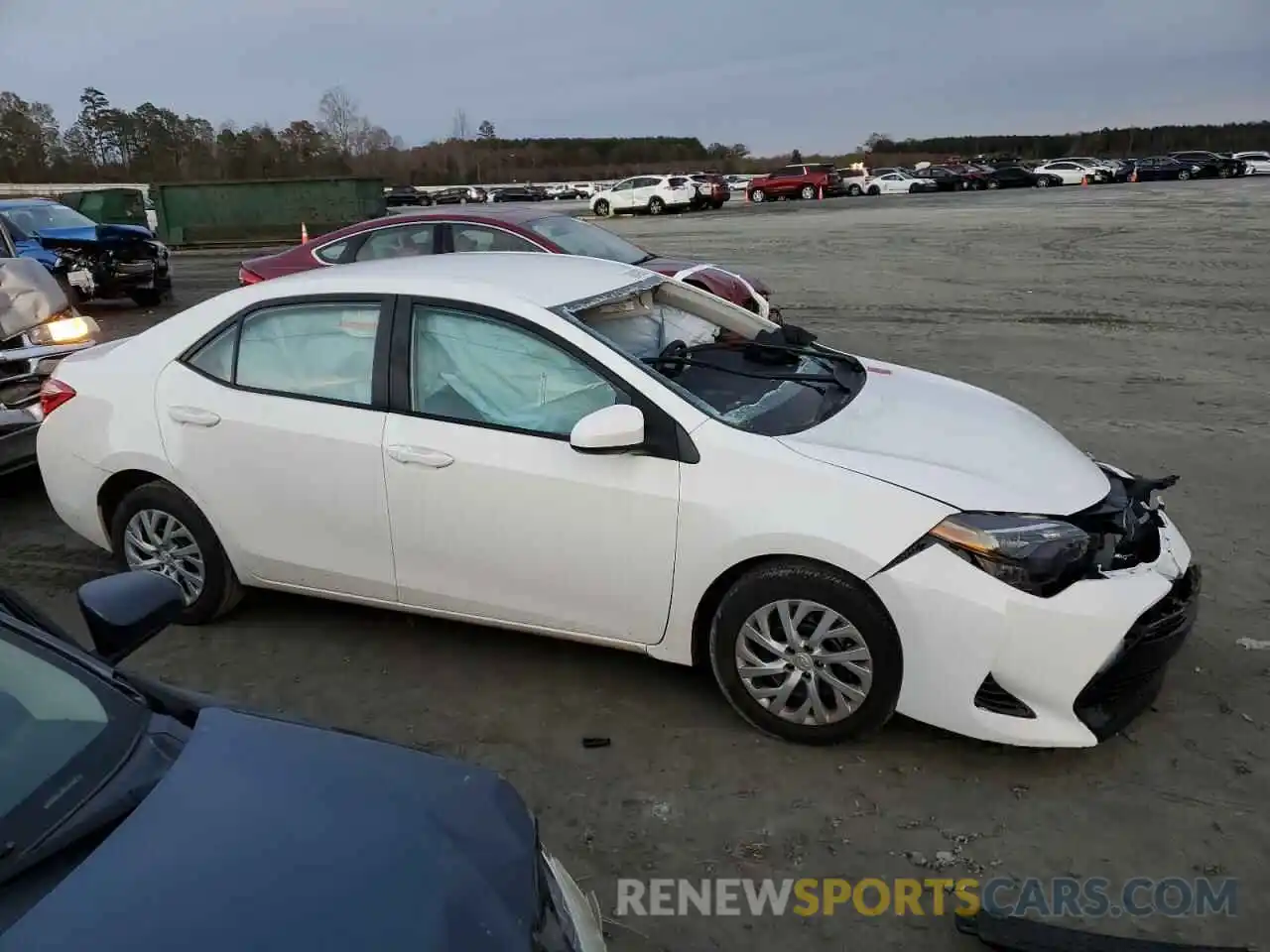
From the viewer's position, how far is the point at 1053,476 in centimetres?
358

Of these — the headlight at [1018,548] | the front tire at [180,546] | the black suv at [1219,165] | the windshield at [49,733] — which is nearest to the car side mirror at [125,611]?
the windshield at [49,733]

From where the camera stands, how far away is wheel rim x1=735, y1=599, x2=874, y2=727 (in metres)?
3.37

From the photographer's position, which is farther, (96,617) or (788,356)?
(788,356)

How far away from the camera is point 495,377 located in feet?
12.8

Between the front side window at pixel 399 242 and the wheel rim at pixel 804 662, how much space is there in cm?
763

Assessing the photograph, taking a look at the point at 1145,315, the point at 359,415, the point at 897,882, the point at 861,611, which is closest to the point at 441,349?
the point at 359,415

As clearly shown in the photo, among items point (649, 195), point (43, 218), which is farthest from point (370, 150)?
point (43, 218)

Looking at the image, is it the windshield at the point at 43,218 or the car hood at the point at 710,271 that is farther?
the windshield at the point at 43,218

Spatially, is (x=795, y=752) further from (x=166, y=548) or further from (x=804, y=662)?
(x=166, y=548)

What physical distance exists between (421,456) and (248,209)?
28038 millimetres

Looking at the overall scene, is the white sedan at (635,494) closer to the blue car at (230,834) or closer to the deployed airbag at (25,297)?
the blue car at (230,834)

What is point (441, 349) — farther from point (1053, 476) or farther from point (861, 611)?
point (1053, 476)

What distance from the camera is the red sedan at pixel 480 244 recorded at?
32.4 ft

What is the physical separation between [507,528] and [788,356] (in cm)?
161
